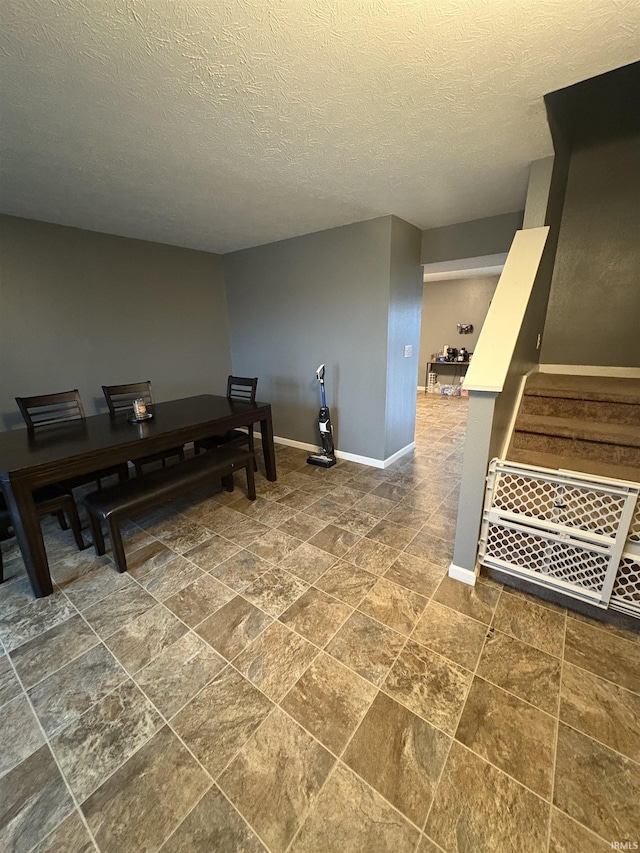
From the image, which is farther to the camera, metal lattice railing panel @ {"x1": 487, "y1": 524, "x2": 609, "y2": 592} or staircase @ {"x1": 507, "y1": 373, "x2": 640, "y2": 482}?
staircase @ {"x1": 507, "y1": 373, "x2": 640, "y2": 482}

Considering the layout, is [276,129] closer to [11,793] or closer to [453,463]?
[11,793]

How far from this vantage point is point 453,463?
3.74 metres

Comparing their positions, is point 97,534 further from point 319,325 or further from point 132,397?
point 319,325

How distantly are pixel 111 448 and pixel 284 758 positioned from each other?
1810 mm

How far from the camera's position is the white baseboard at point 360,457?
367cm

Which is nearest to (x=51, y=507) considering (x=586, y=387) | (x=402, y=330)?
(x=402, y=330)

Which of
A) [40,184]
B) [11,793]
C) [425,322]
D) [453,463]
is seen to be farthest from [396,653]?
[425,322]

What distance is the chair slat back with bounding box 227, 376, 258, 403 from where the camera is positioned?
3317 millimetres

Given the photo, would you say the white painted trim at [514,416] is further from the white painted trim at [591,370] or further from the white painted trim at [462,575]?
the white painted trim at [462,575]

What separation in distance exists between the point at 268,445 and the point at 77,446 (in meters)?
1.55

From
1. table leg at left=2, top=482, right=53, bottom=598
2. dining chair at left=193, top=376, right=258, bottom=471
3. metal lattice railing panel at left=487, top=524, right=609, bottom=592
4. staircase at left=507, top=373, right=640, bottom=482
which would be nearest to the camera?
metal lattice railing panel at left=487, top=524, right=609, bottom=592

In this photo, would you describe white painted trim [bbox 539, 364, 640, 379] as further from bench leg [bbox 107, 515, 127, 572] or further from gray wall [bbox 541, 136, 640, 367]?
bench leg [bbox 107, 515, 127, 572]

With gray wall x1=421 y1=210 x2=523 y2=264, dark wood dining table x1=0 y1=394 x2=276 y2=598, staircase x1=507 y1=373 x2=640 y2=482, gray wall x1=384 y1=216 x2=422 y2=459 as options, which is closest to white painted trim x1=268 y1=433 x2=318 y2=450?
gray wall x1=384 y1=216 x2=422 y2=459

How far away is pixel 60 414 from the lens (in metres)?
2.90
